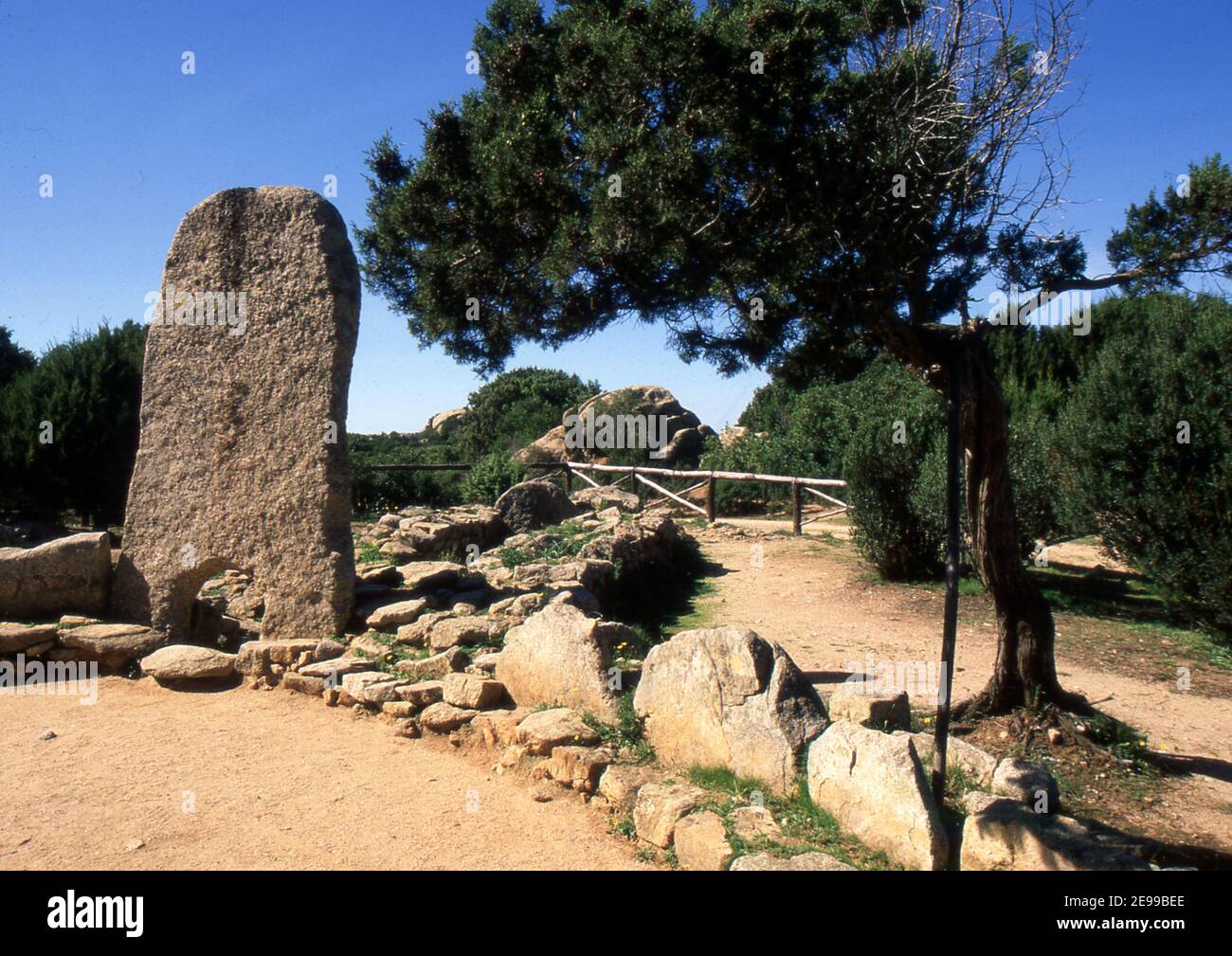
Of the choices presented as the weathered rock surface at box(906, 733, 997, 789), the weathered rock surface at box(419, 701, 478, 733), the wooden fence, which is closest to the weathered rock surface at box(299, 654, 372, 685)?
the weathered rock surface at box(419, 701, 478, 733)

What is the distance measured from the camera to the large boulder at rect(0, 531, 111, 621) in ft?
Result: 25.5

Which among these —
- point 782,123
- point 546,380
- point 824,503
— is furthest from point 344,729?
point 546,380

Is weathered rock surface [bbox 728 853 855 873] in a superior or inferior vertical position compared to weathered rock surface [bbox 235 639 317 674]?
inferior

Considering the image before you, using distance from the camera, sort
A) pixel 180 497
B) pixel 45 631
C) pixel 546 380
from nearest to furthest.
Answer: pixel 45 631 < pixel 180 497 < pixel 546 380

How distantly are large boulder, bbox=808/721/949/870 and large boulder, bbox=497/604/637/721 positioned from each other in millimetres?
1717

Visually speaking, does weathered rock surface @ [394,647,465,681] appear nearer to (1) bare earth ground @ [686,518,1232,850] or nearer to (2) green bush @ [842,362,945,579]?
(1) bare earth ground @ [686,518,1232,850]

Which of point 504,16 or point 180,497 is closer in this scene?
point 504,16

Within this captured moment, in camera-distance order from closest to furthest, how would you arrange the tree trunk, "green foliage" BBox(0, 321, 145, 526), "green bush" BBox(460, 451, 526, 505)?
1. the tree trunk
2. "green foliage" BBox(0, 321, 145, 526)
3. "green bush" BBox(460, 451, 526, 505)

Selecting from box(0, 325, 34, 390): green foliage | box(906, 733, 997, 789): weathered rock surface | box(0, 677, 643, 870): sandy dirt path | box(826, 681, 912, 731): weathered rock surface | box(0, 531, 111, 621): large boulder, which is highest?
box(0, 325, 34, 390): green foliage

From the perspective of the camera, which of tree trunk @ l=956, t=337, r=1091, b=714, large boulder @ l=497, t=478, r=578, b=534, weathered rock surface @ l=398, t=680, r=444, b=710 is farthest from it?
large boulder @ l=497, t=478, r=578, b=534

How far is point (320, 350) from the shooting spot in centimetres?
773

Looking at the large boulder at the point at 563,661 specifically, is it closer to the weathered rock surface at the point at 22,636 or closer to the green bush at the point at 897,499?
the weathered rock surface at the point at 22,636

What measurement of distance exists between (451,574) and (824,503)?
42.4 ft
